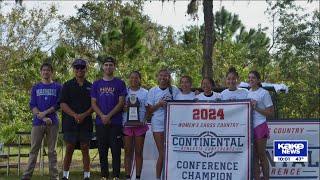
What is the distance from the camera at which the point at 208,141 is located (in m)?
8.69

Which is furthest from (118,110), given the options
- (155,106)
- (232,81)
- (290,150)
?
(290,150)

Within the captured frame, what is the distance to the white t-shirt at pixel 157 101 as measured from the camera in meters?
9.16

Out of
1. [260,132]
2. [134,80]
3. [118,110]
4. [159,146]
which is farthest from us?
[134,80]

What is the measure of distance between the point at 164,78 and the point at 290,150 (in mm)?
2531

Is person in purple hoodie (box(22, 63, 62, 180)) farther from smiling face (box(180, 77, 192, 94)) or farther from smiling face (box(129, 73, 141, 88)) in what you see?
smiling face (box(180, 77, 192, 94))

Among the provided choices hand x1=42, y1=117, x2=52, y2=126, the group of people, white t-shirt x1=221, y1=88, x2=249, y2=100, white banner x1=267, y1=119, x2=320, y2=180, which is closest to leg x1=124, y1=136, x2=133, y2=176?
the group of people

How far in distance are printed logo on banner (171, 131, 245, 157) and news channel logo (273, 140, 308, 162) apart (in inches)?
61.1

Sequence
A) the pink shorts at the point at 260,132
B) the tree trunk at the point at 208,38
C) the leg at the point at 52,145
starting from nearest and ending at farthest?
the pink shorts at the point at 260,132
the leg at the point at 52,145
the tree trunk at the point at 208,38

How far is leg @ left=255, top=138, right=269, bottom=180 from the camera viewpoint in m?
8.93

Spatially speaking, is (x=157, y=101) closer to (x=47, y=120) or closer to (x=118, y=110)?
(x=118, y=110)

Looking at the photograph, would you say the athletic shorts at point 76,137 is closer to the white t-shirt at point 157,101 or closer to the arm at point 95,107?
the arm at point 95,107

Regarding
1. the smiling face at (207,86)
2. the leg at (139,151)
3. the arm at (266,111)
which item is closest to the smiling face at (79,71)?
the leg at (139,151)

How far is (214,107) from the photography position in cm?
871

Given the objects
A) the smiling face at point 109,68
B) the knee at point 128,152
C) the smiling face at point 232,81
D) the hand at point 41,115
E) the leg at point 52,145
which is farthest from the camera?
the leg at point 52,145
